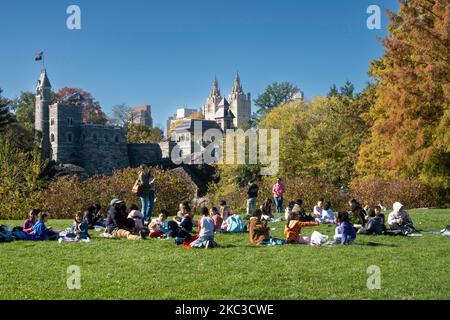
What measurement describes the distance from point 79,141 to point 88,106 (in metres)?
23.8

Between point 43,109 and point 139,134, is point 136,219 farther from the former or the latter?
point 139,134

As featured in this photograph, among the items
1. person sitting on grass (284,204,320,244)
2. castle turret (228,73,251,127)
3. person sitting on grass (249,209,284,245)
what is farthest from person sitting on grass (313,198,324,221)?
castle turret (228,73,251,127)

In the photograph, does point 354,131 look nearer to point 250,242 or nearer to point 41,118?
point 250,242

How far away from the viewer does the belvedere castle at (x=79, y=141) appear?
253 ft

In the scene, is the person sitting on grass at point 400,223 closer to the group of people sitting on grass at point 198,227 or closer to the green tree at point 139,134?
the group of people sitting on grass at point 198,227

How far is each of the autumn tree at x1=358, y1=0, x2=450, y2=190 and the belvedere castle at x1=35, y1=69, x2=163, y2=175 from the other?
174 feet

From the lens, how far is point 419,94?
2709cm

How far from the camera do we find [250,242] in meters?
14.3

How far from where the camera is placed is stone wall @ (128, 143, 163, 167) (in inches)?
3226

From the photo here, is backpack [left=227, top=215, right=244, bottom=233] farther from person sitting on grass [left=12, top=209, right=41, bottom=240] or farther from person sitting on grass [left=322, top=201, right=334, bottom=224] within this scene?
person sitting on grass [left=12, top=209, right=41, bottom=240]

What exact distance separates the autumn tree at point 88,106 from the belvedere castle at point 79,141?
1541cm

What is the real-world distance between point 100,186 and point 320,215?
435 inches

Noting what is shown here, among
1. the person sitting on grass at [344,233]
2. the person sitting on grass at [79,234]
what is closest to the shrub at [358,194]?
the person sitting on grass at [344,233]
